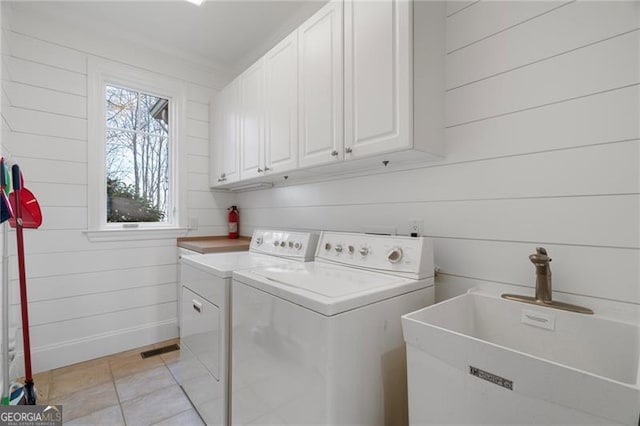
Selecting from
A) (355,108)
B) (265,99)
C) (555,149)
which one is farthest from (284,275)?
(265,99)

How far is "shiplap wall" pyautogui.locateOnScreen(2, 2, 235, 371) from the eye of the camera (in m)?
2.12

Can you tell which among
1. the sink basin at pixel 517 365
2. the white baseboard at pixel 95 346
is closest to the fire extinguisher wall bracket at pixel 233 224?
the white baseboard at pixel 95 346

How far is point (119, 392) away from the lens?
1.91 m

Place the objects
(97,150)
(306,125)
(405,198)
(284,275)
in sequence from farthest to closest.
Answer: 1. (97,150)
2. (306,125)
3. (405,198)
4. (284,275)

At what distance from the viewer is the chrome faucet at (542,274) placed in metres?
1.04

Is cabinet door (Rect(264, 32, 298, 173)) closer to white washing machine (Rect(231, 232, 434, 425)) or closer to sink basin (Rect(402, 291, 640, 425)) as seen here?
white washing machine (Rect(231, 232, 434, 425))

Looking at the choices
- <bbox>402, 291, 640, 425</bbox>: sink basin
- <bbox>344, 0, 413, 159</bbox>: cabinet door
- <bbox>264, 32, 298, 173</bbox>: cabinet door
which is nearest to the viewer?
<bbox>402, 291, 640, 425</bbox>: sink basin

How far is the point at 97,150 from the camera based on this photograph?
2.42 meters

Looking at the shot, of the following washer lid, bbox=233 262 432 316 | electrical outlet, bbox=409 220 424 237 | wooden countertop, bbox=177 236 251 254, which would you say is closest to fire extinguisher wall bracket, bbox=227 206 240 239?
wooden countertop, bbox=177 236 251 254

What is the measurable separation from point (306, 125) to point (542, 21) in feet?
3.82

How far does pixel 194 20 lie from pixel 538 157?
2.59m

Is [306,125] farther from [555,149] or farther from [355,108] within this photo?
[555,149]

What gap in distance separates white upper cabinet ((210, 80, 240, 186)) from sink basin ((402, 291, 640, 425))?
2.02m

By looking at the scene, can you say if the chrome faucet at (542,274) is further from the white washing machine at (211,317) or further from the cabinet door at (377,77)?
the white washing machine at (211,317)
